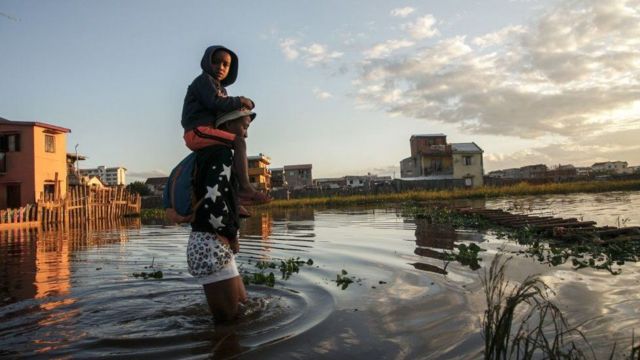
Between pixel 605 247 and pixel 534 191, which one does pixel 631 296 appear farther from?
pixel 534 191

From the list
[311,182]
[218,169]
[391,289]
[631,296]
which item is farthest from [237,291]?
[311,182]

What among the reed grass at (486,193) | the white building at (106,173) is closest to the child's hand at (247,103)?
the reed grass at (486,193)

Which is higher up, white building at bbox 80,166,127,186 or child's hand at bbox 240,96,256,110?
white building at bbox 80,166,127,186

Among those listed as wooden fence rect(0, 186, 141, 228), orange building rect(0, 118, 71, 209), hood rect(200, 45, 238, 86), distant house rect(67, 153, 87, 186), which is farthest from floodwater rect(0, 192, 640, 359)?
distant house rect(67, 153, 87, 186)

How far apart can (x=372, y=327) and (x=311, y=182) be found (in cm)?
8719

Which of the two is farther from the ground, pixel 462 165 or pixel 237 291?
pixel 462 165

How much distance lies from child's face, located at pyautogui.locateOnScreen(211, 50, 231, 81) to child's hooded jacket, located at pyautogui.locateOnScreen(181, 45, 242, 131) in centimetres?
3

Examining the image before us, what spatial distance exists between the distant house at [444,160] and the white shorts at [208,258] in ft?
178

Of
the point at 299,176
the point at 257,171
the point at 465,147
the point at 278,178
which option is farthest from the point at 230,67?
the point at 299,176

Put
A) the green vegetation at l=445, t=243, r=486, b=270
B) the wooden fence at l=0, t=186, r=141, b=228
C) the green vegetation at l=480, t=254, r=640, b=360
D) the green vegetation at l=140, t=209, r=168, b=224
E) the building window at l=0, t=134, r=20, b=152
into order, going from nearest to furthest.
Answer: the green vegetation at l=480, t=254, r=640, b=360
the green vegetation at l=445, t=243, r=486, b=270
the wooden fence at l=0, t=186, r=141, b=228
the green vegetation at l=140, t=209, r=168, b=224
the building window at l=0, t=134, r=20, b=152

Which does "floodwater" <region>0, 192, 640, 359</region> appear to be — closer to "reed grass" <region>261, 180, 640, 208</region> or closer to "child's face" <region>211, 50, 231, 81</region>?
"child's face" <region>211, 50, 231, 81</region>

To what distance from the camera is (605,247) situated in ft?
23.3

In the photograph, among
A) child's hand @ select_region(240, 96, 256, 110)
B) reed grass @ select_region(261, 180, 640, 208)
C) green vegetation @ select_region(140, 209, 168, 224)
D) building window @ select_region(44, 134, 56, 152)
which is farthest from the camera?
reed grass @ select_region(261, 180, 640, 208)

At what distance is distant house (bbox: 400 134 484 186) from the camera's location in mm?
59875
